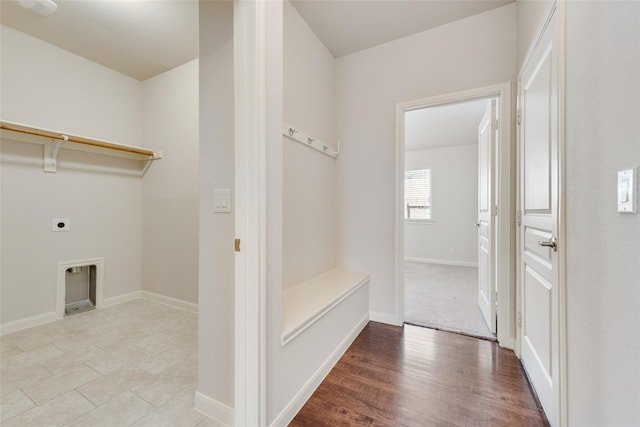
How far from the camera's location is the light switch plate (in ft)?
4.33

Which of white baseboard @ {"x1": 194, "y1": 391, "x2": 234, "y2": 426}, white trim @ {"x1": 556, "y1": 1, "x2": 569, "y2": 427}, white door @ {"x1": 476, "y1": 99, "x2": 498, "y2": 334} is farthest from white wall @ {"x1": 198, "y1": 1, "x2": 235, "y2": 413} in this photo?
white door @ {"x1": 476, "y1": 99, "x2": 498, "y2": 334}

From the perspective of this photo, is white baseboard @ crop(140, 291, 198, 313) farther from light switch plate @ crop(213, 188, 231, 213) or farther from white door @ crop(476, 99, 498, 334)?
white door @ crop(476, 99, 498, 334)

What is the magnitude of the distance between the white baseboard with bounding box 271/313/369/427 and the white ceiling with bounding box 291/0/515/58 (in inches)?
107

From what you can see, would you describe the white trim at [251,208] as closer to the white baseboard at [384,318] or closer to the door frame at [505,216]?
the white baseboard at [384,318]

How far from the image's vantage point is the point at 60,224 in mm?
2701

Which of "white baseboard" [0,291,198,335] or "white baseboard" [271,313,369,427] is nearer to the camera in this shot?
"white baseboard" [271,313,369,427]

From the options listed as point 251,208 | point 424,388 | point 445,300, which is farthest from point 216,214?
point 445,300

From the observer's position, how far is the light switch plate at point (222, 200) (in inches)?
52.0

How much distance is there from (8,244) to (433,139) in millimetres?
6127

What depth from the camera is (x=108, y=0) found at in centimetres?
203

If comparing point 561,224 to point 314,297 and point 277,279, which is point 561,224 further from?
point 314,297

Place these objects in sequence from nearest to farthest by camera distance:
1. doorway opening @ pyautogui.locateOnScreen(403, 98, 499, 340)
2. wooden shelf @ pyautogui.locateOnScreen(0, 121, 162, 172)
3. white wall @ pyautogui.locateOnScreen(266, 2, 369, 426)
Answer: white wall @ pyautogui.locateOnScreen(266, 2, 369, 426) → wooden shelf @ pyautogui.locateOnScreen(0, 121, 162, 172) → doorway opening @ pyautogui.locateOnScreen(403, 98, 499, 340)

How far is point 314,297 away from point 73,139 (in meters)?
2.85

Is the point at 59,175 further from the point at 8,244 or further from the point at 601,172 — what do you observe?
the point at 601,172
